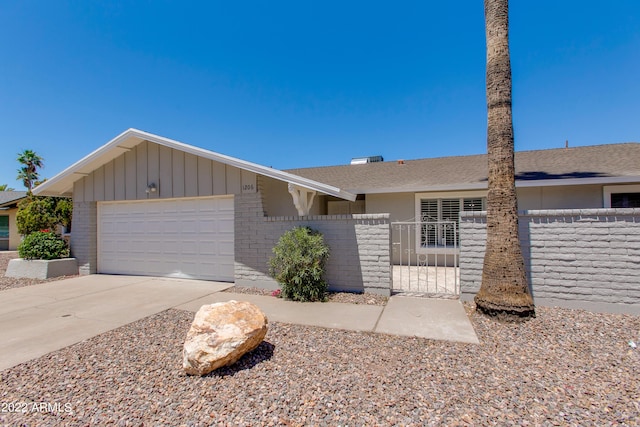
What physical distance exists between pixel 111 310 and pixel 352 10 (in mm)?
10432

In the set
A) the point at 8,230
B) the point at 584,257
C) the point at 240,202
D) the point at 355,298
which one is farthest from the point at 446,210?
the point at 8,230

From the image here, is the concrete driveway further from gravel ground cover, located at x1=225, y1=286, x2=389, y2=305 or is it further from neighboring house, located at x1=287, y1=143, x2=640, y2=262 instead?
neighboring house, located at x1=287, y1=143, x2=640, y2=262

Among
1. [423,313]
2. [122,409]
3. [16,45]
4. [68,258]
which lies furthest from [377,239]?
[16,45]

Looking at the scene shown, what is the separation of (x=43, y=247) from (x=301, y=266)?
8.63 metres

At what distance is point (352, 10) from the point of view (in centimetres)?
954

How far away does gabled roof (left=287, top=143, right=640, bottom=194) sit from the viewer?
8.44m

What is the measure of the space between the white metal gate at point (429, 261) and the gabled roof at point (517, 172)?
1413 millimetres

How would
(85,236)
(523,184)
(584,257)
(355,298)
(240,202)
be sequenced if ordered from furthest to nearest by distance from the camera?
(85,236)
(523,184)
(240,202)
(355,298)
(584,257)

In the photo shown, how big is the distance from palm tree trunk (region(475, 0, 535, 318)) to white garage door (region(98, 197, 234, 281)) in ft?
19.7

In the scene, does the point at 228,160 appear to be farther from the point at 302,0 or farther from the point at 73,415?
the point at 302,0

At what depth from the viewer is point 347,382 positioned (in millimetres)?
3070

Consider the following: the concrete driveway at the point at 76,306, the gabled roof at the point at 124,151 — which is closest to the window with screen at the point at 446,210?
the gabled roof at the point at 124,151

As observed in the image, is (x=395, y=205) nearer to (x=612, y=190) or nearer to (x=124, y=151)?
(x=612, y=190)

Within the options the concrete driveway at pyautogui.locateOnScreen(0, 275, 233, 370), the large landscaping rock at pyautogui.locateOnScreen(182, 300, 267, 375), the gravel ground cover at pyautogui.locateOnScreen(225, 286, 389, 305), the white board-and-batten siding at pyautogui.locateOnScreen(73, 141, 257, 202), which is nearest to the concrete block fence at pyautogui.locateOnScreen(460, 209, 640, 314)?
the gravel ground cover at pyautogui.locateOnScreen(225, 286, 389, 305)
